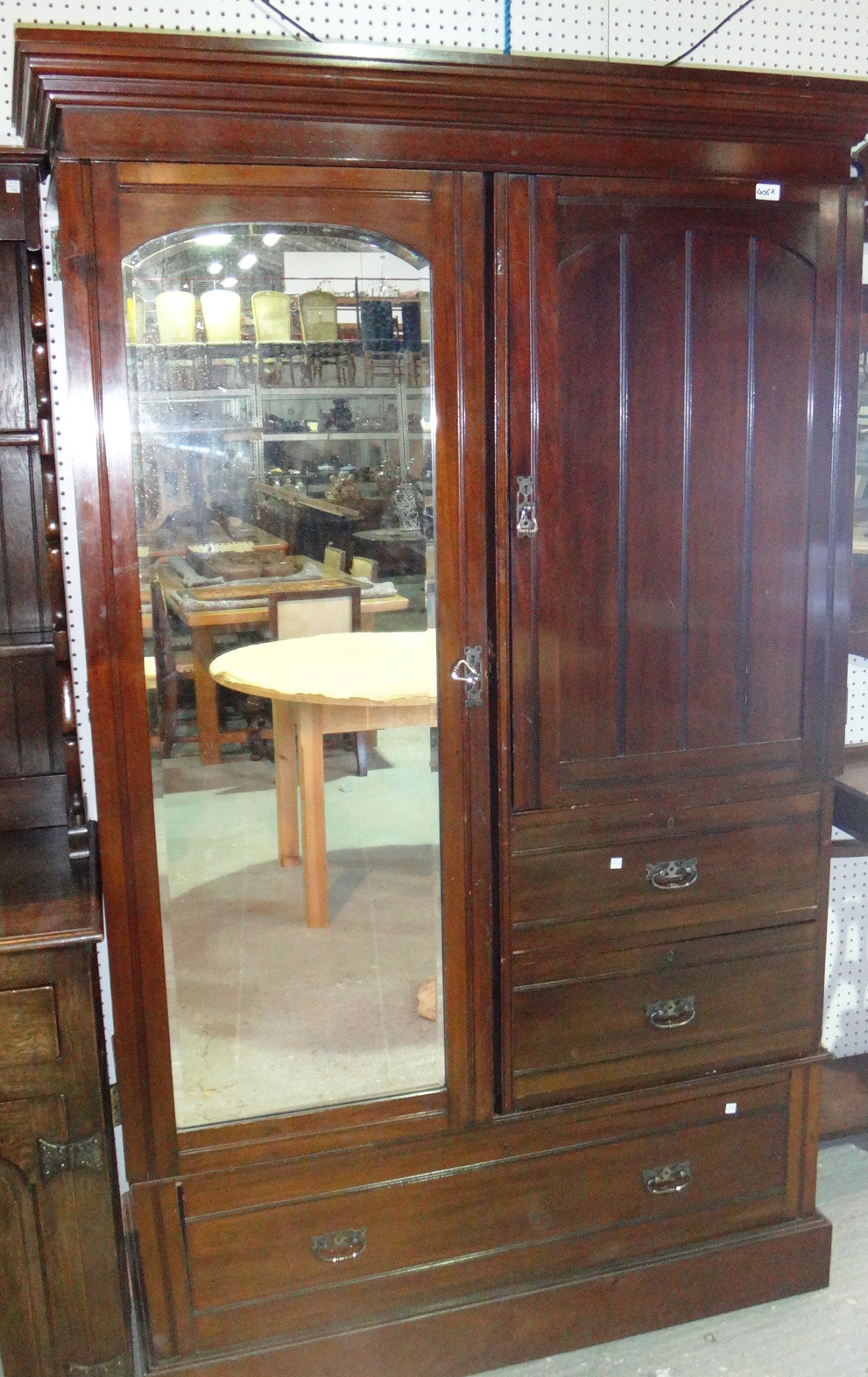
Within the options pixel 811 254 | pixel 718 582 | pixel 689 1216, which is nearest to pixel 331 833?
pixel 718 582

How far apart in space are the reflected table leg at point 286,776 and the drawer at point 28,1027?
0.42 meters

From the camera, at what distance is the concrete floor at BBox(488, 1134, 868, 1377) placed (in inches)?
85.7

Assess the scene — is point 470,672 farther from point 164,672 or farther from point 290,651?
point 164,672

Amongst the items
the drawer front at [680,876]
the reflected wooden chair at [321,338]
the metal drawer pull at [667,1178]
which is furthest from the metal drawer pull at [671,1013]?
the reflected wooden chair at [321,338]

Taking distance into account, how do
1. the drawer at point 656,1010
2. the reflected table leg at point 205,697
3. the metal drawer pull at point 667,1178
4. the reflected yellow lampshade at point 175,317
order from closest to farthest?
the reflected yellow lampshade at point 175,317 < the reflected table leg at point 205,697 < the drawer at point 656,1010 < the metal drawer pull at point 667,1178

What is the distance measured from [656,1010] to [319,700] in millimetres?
840

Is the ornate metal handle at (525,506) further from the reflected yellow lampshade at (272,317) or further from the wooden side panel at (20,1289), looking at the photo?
the wooden side panel at (20,1289)

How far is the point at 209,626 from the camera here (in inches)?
73.9

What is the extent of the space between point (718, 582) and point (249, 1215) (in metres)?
1.34

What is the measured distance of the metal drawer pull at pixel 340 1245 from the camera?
6.81 feet

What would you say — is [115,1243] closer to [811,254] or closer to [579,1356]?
[579,1356]

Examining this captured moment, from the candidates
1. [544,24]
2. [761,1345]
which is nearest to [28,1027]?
[761,1345]

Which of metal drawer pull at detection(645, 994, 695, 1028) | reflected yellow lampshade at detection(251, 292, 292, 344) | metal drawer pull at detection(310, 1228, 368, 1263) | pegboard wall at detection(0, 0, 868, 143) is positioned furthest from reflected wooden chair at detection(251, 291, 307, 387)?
metal drawer pull at detection(310, 1228, 368, 1263)

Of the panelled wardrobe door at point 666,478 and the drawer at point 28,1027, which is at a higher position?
the panelled wardrobe door at point 666,478
